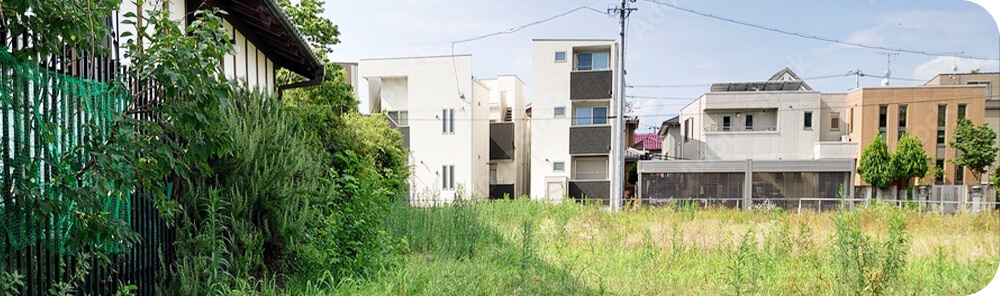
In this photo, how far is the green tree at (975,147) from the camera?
4.33 meters

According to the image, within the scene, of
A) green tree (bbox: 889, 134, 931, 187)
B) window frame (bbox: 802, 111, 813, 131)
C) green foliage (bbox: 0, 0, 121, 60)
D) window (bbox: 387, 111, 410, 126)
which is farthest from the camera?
window frame (bbox: 802, 111, 813, 131)

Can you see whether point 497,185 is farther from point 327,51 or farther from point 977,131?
point 977,131

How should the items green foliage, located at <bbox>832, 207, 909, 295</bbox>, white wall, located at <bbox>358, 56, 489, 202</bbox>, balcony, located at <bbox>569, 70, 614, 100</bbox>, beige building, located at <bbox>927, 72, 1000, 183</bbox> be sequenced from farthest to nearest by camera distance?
white wall, located at <bbox>358, 56, 489, 202</bbox>
balcony, located at <bbox>569, 70, 614, 100</bbox>
beige building, located at <bbox>927, 72, 1000, 183</bbox>
green foliage, located at <bbox>832, 207, 909, 295</bbox>

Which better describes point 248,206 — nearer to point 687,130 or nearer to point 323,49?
point 323,49

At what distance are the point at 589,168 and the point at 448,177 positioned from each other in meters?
3.82

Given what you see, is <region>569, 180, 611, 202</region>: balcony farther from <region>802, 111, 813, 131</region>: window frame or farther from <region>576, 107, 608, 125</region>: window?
<region>802, 111, 813, 131</region>: window frame

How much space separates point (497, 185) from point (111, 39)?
35.6 ft

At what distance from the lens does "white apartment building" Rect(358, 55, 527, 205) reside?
1161 cm

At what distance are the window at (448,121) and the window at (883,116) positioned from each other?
11.1m

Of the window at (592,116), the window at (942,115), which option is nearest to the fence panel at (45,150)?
the window at (592,116)

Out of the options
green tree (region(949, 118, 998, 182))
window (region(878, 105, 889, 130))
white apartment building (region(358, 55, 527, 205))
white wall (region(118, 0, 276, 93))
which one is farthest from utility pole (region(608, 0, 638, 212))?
window (region(878, 105, 889, 130))

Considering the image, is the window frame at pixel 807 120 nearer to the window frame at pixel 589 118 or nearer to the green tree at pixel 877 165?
the green tree at pixel 877 165

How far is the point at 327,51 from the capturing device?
8.09 meters

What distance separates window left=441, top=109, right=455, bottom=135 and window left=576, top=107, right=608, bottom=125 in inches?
132
